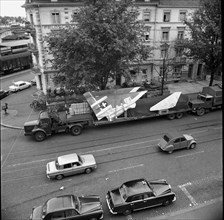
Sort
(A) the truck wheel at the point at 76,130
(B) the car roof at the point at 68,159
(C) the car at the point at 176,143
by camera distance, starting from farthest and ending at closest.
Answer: (A) the truck wheel at the point at 76,130 → (C) the car at the point at 176,143 → (B) the car roof at the point at 68,159

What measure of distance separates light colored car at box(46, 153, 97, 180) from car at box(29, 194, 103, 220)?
9.37 ft

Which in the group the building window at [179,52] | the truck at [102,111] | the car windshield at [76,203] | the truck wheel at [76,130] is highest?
the building window at [179,52]

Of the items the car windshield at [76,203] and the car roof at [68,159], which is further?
the car roof at [68,159]

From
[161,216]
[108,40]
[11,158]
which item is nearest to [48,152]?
[11,158]

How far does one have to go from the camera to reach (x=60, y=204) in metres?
10.7

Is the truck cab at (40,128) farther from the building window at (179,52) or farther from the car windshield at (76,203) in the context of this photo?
the building window at (179,52)

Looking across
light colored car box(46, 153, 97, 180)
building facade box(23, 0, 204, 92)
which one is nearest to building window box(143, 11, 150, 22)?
building facade box(23, 0, 204, 92)

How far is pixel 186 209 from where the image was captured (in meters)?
11.3

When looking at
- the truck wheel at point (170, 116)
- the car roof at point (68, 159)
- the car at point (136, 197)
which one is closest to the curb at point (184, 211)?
the car at point (136, 197)

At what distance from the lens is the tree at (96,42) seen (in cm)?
1905

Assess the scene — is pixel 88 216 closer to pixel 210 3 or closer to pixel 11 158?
pixel 11 158

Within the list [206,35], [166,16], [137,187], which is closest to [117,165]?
[137,187]

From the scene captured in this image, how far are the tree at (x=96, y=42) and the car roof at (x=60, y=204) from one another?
11722 millimetres

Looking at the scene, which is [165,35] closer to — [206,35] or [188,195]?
[206,35]
